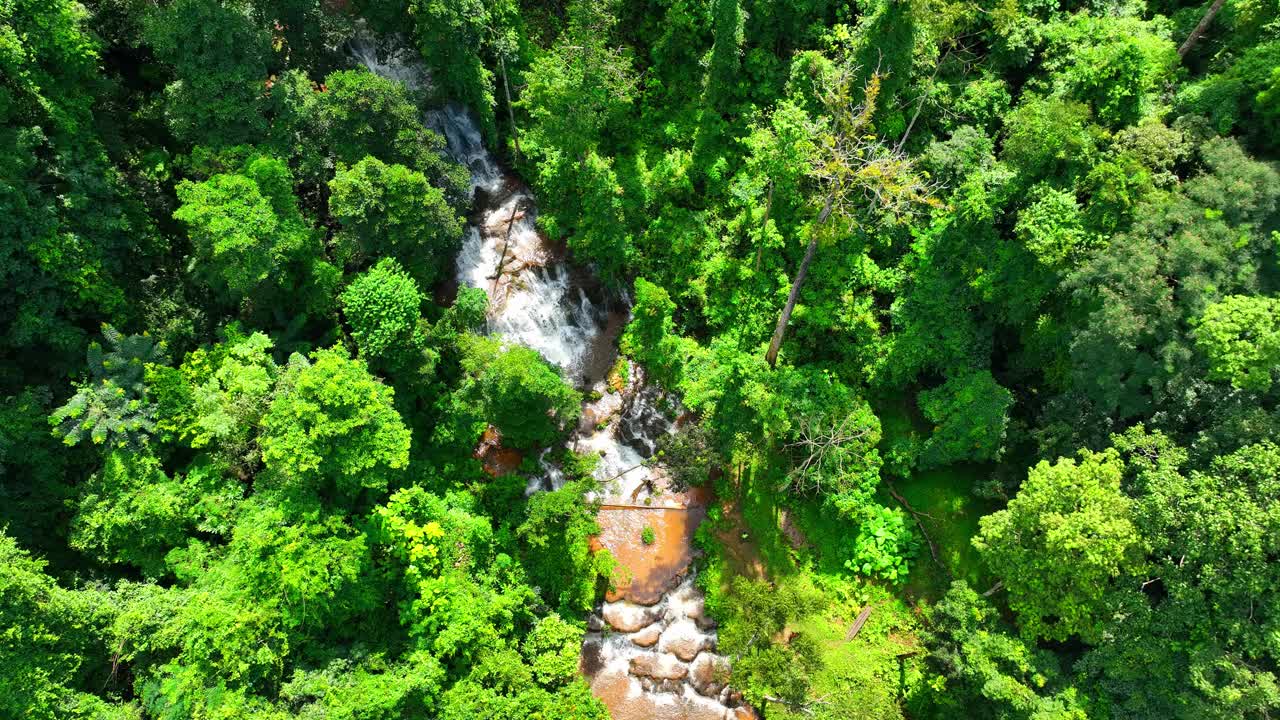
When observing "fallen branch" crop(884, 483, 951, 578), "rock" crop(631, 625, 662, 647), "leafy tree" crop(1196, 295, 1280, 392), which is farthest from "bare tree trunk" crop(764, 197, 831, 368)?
"rock" crop(631, 625, 662, 647)

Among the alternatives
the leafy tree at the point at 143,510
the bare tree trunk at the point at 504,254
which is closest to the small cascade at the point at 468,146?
the bare tree trunk at the point at 504,254

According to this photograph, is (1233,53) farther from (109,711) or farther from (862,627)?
(109,711)

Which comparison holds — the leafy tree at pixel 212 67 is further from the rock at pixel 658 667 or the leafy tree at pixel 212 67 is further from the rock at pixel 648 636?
the rock at pixel 658 667

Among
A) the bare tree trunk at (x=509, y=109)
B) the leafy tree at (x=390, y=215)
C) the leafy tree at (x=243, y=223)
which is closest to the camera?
the leafy tree at (x=243, y=223)

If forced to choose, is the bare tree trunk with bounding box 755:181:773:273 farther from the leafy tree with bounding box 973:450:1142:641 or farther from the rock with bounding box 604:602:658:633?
the rock with bounding box 604:602:658:633

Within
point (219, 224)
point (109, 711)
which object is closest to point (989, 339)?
point (219, 224)

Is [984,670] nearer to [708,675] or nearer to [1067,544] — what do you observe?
[1067,544]
